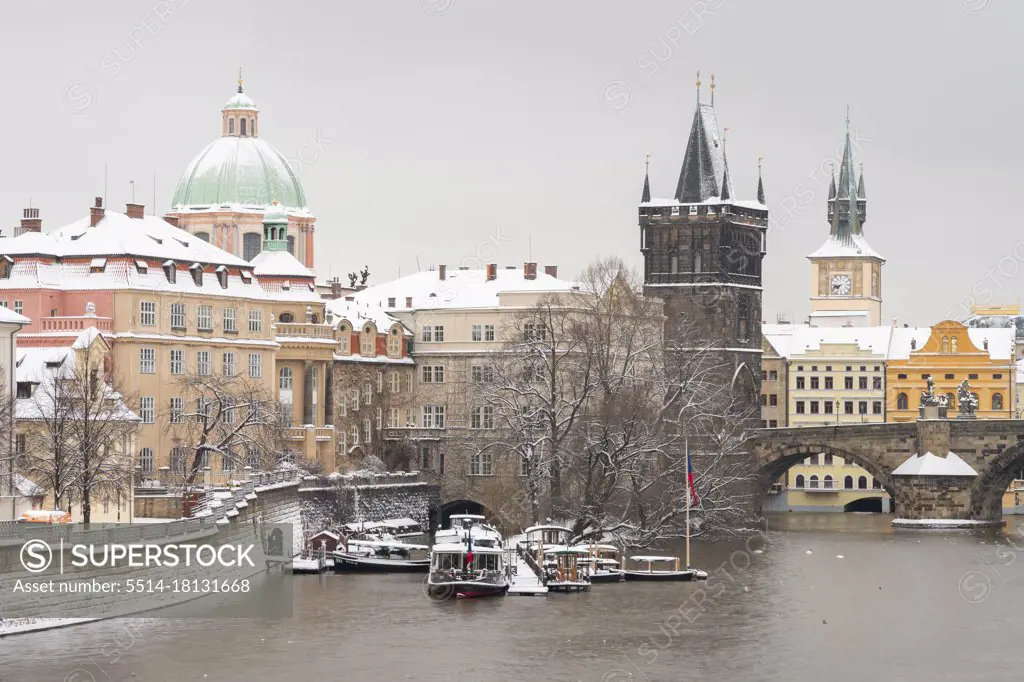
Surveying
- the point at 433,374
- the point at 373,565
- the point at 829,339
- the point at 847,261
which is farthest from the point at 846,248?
the point at 373,565

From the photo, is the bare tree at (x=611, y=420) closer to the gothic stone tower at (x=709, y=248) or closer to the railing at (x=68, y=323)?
the railing at (x=68, y=323)

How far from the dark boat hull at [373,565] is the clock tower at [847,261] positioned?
10394cm

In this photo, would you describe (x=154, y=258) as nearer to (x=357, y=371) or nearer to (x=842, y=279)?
(x=357, y=371)

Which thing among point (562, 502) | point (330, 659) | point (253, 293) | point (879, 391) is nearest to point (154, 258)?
point (253, 293)

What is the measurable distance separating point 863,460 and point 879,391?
2682 centimetres

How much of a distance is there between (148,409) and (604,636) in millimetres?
33059

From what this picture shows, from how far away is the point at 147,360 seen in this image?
98.2 metres

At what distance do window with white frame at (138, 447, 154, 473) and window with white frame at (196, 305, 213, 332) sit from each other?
694 cm

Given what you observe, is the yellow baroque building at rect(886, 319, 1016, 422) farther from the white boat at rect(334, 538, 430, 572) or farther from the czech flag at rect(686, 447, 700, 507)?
the white boat at rect(334, 538, 430, 572)

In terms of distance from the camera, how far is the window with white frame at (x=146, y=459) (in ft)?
314

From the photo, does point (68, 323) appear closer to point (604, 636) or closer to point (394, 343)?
point (394, 343)

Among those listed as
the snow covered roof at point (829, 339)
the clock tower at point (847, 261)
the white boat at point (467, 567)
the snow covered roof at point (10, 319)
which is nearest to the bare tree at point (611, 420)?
the white boat at point (467, 567)

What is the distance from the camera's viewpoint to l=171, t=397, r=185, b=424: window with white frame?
97.8 meters

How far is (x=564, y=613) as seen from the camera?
74562 mm
